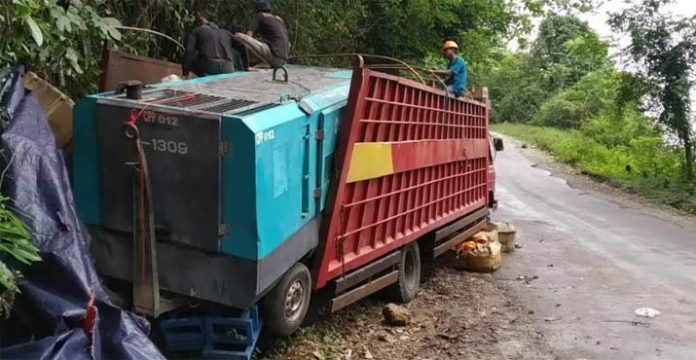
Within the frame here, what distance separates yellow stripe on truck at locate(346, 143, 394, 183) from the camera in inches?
198

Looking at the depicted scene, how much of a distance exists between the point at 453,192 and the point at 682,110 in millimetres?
11109

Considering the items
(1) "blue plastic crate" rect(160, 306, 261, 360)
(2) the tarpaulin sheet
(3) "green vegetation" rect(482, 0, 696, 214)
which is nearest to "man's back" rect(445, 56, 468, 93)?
(1) "blue plastic crate" rect(160, 306, 261, 360)

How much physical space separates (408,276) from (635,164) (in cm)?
1530

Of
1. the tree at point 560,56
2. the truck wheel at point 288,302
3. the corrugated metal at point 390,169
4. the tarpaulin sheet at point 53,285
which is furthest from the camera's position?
the tree at point 560,56

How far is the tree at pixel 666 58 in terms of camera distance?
53.4 feet

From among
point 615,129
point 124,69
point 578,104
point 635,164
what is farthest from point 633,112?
point 124,69

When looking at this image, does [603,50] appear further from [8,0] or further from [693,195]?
[8,0]

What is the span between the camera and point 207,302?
4141 mm

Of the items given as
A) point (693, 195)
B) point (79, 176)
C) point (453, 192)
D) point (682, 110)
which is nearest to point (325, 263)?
point (79, 176)

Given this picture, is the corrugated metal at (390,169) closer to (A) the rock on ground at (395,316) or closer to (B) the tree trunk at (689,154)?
(A) the rock on ground at (395,316)

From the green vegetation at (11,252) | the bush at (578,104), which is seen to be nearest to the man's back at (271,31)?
the green vegetation at (11,252)

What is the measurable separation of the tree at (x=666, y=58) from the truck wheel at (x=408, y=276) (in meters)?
11.9

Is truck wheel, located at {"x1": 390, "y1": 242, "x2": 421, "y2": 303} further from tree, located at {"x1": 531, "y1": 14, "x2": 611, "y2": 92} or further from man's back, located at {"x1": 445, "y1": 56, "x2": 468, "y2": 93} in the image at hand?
tree, located at {"x1": 531, "y1": 14, "x2": 611, "y2": 92}

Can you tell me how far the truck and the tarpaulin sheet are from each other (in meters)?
0.40
